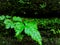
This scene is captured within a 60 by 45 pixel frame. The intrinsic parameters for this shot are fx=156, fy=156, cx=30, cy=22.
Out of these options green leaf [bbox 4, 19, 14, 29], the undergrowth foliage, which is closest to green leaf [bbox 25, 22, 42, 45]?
the undergrowth foliage

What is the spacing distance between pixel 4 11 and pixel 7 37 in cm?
49

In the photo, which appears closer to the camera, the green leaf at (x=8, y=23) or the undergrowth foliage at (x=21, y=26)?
the undergrowth foliage at (x=21, y=26)

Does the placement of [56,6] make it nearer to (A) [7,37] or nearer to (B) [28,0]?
(B) [28,0]

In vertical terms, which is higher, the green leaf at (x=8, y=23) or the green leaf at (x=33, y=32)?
the green leaf at (x=8, y=23)

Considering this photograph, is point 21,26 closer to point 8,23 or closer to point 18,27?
point 18,27

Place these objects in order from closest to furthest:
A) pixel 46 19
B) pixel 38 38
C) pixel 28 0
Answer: pixel 38 38 < pixel 28 0 < pixel 46 19

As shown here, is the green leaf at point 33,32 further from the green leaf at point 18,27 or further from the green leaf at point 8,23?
the green leaf at point 8,23

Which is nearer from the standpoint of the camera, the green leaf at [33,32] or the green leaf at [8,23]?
the green leaf at [33,32]

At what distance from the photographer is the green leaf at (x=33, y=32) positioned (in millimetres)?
2443

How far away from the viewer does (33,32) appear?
249cm

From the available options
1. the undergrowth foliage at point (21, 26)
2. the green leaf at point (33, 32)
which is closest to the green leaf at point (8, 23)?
the undergrowth foliage at point (21, 26)

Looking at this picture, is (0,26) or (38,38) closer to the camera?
(38,38)

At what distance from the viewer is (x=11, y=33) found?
2908 mm

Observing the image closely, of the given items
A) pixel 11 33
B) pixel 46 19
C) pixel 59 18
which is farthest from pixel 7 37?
pixel 59 18
